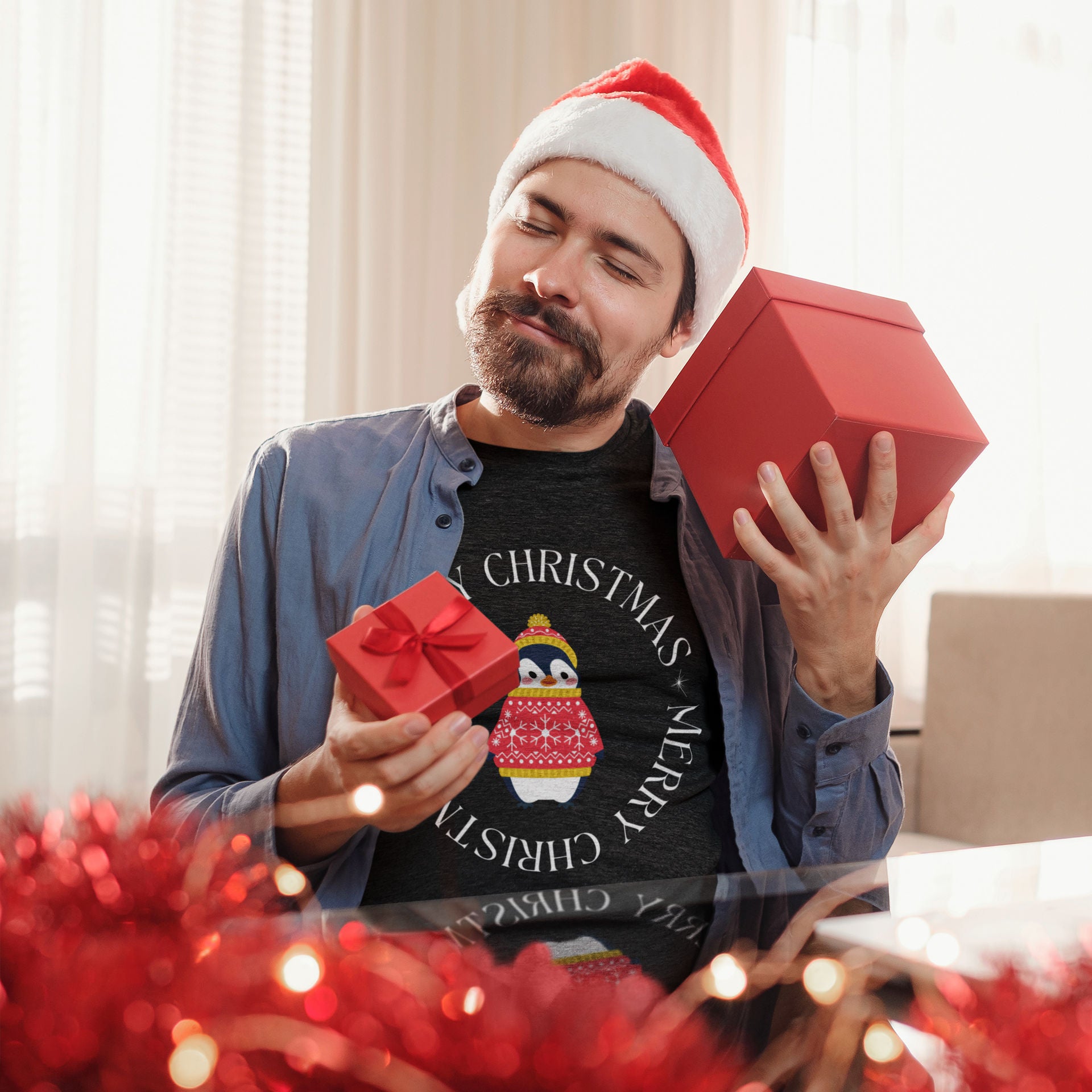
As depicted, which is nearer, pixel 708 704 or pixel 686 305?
pixel 708 704

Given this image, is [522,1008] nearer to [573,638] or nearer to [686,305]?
[573,638]

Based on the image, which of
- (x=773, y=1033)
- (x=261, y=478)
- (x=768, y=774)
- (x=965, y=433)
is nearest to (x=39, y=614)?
(x=261, y=478)

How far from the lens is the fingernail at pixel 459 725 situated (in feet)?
2.25

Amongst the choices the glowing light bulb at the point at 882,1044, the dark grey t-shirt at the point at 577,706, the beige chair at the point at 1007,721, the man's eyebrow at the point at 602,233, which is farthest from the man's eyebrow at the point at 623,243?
the beige chair at the point at 1007,721

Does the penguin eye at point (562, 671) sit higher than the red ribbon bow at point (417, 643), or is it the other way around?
the red ribbon bow at point (417, 643)

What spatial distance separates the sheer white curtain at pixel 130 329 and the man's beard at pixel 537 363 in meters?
1.17

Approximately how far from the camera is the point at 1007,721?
1.92 meters

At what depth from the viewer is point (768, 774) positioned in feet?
3.51

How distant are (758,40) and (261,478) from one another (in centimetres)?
Answer: 211

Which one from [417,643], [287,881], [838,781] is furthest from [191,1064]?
[838,781]

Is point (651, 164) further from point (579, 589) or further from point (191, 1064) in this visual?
point (191, 1064)

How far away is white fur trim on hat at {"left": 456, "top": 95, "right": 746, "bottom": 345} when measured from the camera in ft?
3.68

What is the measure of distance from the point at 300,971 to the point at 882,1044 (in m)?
0.20

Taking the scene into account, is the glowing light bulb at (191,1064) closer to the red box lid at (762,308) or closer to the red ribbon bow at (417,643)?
the red ribbon bow at (417,643)
